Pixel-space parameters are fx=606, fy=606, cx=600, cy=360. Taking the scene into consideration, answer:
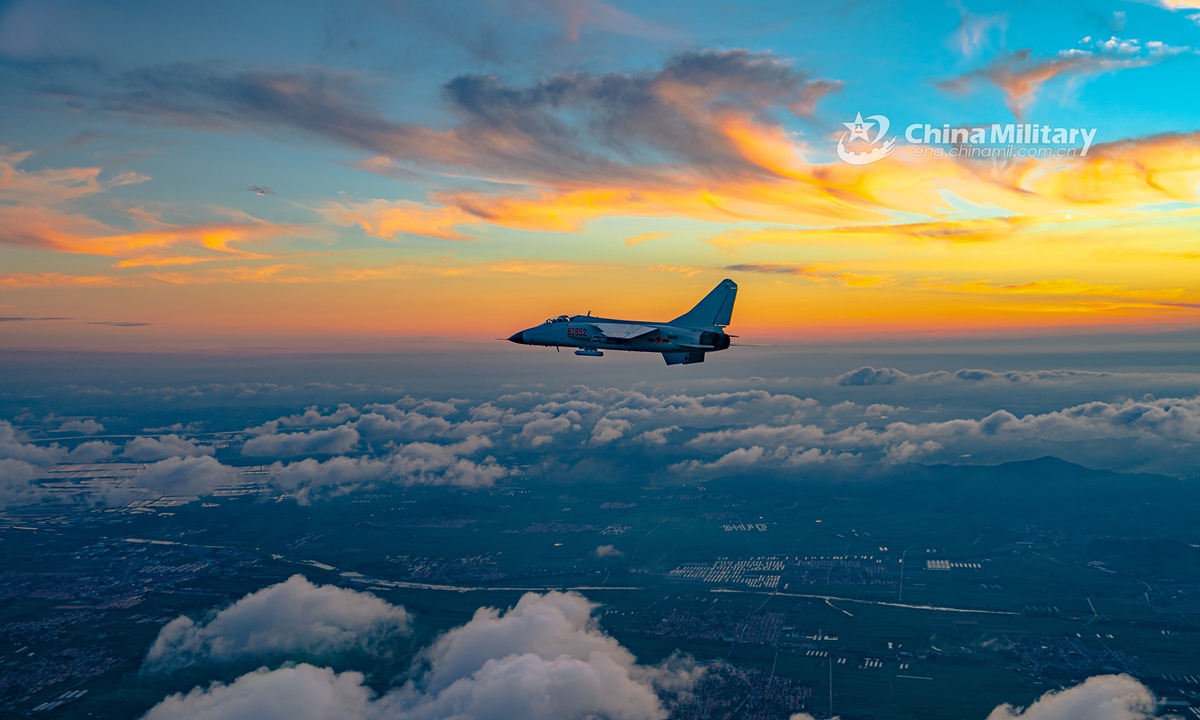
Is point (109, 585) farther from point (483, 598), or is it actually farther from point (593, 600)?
point (593, 600)

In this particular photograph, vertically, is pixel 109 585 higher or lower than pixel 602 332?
lower

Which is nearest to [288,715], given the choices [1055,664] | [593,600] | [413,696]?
[413,696]

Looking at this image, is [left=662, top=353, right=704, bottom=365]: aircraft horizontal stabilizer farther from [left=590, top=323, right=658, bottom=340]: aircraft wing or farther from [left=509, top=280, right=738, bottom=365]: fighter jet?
[left=590, top=323, right=658, bottom=340]: aircraft wing

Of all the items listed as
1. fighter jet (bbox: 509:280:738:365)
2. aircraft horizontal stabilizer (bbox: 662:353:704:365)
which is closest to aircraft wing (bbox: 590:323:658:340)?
fighter jet (bbox: 509:280:738:365)

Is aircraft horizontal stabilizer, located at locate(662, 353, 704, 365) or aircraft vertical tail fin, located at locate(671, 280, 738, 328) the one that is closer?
aircraft horizontal stabilizer, located at locate(662, 353, 704, 365)

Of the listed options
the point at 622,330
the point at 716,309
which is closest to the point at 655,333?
the point at 622,330

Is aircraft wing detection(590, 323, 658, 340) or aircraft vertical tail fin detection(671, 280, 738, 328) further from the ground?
aircraft vertical tail fin detection(671, 280, 738, 328)
